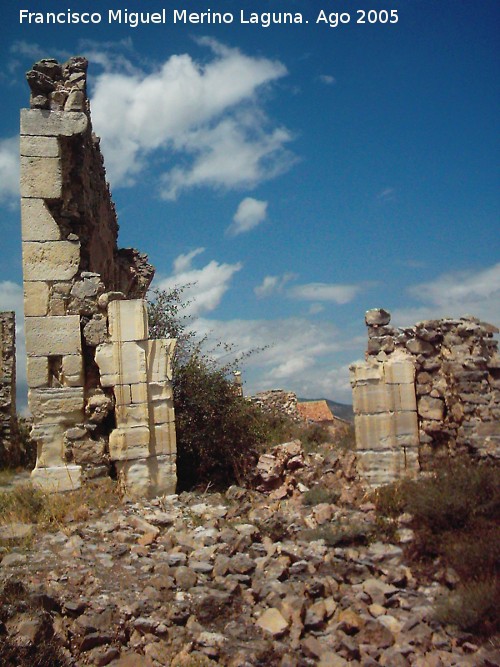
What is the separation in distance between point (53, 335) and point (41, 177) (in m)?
2.24

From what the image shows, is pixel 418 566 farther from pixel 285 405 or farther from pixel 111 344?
pixel 285 405

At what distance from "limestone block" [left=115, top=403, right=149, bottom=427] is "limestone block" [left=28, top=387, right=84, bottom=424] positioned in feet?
1.86

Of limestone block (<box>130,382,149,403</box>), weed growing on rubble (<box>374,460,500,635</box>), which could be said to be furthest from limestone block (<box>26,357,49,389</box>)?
weed growing on rubble (<box>374,460,500,635</box>)

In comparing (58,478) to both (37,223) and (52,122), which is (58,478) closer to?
(37,223)

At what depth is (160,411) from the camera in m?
8.92

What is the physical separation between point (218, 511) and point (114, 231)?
7.35m

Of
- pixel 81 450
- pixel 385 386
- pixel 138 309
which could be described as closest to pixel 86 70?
pixel 138 309

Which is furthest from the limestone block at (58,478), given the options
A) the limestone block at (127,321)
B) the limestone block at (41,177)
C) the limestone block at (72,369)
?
the limestone block at (41,177)

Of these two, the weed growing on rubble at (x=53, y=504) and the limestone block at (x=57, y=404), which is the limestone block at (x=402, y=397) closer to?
the weed growing on rubble at (x=53, y=504)

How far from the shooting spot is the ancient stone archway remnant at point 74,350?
876 cm

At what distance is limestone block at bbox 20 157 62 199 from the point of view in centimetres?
912

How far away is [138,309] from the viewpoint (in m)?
8.93

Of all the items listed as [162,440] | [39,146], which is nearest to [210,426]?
[162,440]

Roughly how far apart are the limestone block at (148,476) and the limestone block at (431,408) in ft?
12.1
